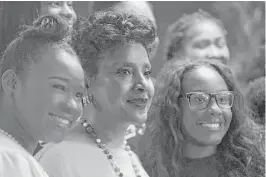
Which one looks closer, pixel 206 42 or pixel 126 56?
pixel 126 56

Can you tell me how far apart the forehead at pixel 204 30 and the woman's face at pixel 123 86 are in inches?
48.3

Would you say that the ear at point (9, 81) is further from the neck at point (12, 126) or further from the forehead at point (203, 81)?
the forehead at point (203, 81)

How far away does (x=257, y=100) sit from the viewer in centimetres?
254

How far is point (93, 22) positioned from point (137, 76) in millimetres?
212

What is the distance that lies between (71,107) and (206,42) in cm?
155

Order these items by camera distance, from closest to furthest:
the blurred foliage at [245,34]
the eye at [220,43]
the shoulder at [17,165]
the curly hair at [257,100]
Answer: the shoulder at [17,165] → the curly hair at [257,100] → the eye at [220,43] → the blurred foliage at [245,34]

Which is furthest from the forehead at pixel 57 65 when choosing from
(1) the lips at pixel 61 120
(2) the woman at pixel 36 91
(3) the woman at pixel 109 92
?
(3) the woman at pixel 109 92

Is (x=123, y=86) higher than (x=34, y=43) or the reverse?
the reverse

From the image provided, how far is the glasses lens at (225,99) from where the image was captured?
1.98 m

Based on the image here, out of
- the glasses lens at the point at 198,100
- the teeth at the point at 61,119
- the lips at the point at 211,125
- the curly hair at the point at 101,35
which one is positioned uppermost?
the curly hair at the point at 101,35

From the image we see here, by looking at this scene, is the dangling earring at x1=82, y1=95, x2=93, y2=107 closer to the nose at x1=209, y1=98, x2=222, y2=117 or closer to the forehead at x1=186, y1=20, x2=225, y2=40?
the nose at x1=209, y1=98, x2=222, y2=117

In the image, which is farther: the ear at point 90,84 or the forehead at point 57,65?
the ear at point 90,84

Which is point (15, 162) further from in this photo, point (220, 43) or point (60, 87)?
point (220, 43)

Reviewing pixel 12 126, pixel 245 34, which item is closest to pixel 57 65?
pixel 12 126
